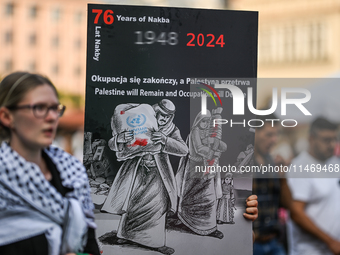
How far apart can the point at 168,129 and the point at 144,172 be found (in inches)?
10.5

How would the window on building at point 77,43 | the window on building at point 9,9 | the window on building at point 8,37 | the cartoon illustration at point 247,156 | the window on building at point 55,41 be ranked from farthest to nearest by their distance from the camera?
1. the window on building at point 77,43
2. the window on building at point 55,41
3. the window on building at point 8,37
4. the window on building at point 9,9
5. the cartoon illustration at point 247,156

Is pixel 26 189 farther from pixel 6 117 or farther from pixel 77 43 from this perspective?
pixel 77 43

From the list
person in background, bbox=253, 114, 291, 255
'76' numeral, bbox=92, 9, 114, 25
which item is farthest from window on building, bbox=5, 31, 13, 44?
'76' numeral, bbox=92, 9, 114, 25

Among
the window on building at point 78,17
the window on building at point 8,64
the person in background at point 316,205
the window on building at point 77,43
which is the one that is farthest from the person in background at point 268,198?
the window on building at point 77,43

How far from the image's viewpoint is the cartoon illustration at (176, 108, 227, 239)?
2.46 meters

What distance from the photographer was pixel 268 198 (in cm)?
446

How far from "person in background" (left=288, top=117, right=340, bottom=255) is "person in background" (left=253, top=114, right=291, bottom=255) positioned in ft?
0.46

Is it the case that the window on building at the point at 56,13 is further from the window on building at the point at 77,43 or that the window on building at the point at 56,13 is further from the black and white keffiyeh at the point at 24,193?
the black and white keffiyeh at the point at 24,193

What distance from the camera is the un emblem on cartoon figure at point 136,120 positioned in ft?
8.04

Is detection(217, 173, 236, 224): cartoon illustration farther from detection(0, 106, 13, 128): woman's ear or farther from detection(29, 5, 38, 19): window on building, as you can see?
detection(29, 5, 38, 19): window on building

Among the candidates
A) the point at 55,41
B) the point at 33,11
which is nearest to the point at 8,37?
the point at 33,11

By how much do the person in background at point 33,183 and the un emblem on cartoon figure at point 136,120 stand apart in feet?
1.67

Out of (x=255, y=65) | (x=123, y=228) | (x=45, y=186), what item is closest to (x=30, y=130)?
(x=45, y=186)

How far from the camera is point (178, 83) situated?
8.14ft
